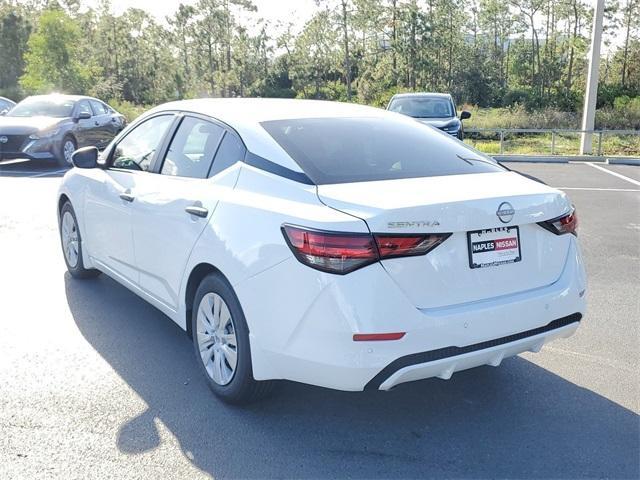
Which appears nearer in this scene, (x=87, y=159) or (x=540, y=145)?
(x=87, y=159)

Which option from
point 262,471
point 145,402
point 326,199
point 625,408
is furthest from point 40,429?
point 625,408

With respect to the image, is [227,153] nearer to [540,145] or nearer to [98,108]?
[98,108]

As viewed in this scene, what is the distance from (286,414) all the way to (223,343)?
505 millimetres

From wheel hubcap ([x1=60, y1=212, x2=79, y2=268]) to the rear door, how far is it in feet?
5.05

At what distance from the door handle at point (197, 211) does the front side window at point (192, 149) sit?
230mm

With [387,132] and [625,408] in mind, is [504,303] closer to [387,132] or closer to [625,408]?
[625,408]

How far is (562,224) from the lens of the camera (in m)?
3.26

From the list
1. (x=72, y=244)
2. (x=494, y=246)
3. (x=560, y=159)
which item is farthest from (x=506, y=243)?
(x=560, y=159)

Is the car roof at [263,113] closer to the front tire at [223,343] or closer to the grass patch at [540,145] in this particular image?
the front tire at [223,343]

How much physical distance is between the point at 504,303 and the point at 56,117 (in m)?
13.0

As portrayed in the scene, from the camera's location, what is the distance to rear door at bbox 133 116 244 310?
3516 millimetres

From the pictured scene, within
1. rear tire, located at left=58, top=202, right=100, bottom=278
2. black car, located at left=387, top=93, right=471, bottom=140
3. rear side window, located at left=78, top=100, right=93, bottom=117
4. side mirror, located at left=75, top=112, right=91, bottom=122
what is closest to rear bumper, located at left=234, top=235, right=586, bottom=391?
rear tire, located at left=58, top=202, right=100, bottom=278

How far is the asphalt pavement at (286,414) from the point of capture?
288 cm

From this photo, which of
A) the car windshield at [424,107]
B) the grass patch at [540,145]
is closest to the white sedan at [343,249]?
the car windshield at [424,107]
